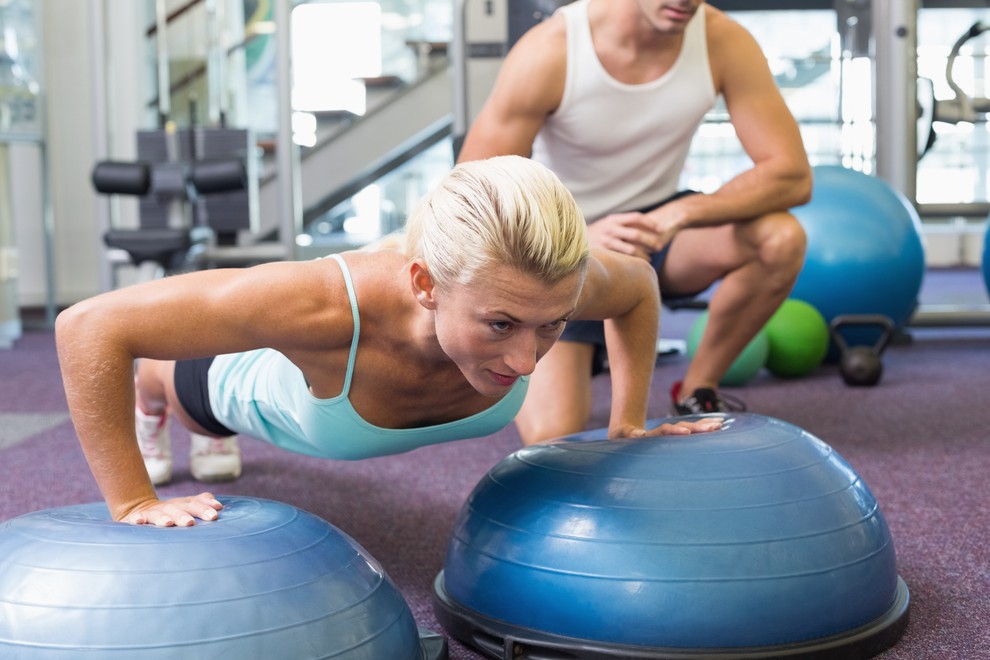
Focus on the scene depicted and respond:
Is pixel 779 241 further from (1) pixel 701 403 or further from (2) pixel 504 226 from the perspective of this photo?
(2) pixel 504 226

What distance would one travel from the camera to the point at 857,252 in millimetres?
3449

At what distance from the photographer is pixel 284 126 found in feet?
15.1

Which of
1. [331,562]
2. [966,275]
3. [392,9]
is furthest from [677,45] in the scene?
[966,275]

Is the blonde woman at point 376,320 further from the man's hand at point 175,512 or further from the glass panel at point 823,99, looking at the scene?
the glass panel at point 823,99

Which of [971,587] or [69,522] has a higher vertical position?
[69,522]

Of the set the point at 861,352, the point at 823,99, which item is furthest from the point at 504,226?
the point at 823,99

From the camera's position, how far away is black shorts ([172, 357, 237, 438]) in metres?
1.71

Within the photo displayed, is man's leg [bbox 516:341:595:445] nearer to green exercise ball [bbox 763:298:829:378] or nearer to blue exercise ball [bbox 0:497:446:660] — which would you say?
blue exercise ball [bbox 0:497:446:660]

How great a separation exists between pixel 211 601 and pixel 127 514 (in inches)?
8.9

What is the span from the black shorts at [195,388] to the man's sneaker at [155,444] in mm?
372

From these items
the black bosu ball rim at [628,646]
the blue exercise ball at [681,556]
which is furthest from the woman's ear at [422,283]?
the black bosu ball rim at [628,646]

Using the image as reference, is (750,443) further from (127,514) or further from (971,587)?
(127,514)

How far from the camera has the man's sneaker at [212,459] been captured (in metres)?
2.24

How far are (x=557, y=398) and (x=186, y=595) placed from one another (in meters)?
1.12
